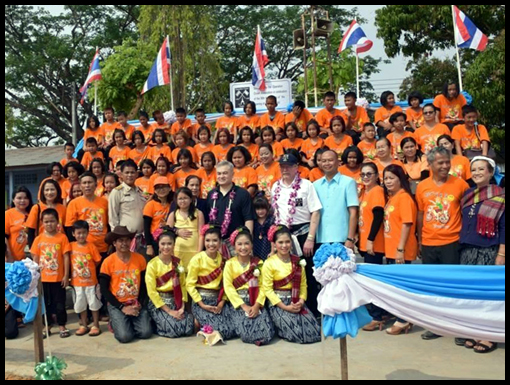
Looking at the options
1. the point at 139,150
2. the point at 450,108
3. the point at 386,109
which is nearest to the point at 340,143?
the point at 386,109

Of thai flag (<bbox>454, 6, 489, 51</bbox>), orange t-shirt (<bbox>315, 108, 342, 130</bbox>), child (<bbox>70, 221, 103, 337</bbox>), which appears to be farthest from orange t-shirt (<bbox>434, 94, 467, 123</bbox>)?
child (<bbox>70, 221, 103, 337</bbox>)

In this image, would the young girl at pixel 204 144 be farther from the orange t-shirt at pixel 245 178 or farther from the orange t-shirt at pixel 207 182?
the orange t-shirt at pixel 245 178

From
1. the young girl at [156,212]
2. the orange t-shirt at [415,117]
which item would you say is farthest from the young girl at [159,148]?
the orange t-shirt at [415,117]

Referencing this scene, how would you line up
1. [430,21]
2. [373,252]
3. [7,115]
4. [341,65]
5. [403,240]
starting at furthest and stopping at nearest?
[7,115] < [341,65] < [430,21] < [373,252] < [403,240]

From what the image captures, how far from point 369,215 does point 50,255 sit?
11.9 feet

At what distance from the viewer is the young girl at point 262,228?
6.46m

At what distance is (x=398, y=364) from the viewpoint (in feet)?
16.3

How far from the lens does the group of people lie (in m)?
5.59

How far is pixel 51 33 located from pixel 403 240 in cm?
2624

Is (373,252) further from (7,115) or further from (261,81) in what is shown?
(7,115)

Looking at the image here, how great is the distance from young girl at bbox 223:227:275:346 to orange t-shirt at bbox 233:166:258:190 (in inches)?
50.7

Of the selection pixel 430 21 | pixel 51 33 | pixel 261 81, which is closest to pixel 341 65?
pixel 430 21

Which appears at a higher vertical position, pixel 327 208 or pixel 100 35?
pixel 100 35

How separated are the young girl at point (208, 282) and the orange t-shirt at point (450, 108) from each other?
508 cm
